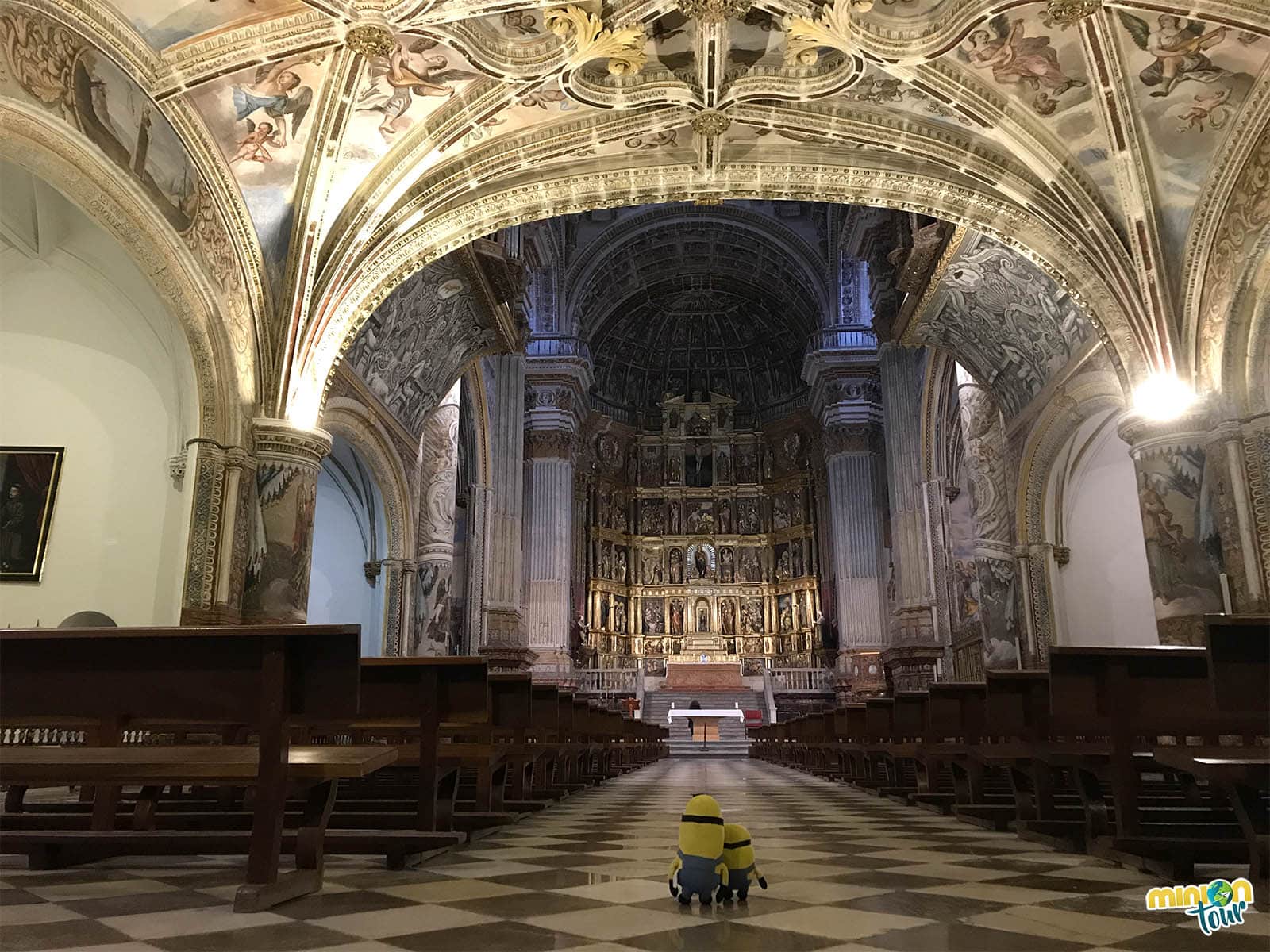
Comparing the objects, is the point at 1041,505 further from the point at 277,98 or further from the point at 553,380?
the point at 553,380

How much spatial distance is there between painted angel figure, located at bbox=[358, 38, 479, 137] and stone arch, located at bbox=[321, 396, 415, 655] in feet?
15.5

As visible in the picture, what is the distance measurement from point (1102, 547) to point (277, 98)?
39.7 ft

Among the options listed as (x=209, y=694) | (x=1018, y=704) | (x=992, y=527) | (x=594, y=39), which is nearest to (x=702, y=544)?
(x=992, y=527)

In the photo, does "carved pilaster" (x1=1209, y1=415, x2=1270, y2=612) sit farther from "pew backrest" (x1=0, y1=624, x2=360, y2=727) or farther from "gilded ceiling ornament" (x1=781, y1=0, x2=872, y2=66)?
"pew backrest" (x1=0, y1=624, x2=360, y2=727)

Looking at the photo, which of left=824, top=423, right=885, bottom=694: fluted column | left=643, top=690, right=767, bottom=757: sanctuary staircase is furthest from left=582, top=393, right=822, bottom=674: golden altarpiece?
left=824, top=423, right=885, bottom=694: fluted column

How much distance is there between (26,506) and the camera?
394 inches

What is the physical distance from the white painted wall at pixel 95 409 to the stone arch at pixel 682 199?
4.72 ft

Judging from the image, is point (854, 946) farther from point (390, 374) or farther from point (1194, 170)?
point (390, 374)

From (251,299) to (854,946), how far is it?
9.83 m

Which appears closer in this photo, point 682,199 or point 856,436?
point 682,199

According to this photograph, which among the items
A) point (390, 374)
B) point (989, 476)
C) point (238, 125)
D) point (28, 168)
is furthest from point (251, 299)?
point (989, 476)

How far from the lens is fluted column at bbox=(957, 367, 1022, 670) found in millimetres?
14430

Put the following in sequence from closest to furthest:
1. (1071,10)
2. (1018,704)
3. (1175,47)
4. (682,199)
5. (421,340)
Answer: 1. (1018,704)
2. (1071,10)
3. (1175,47)
4. (682,199)
5. (421,340)

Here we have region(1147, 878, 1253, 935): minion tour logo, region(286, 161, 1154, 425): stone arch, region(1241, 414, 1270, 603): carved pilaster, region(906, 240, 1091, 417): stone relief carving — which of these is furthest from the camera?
region(906, 240, 1091, 417): stone relief carving
